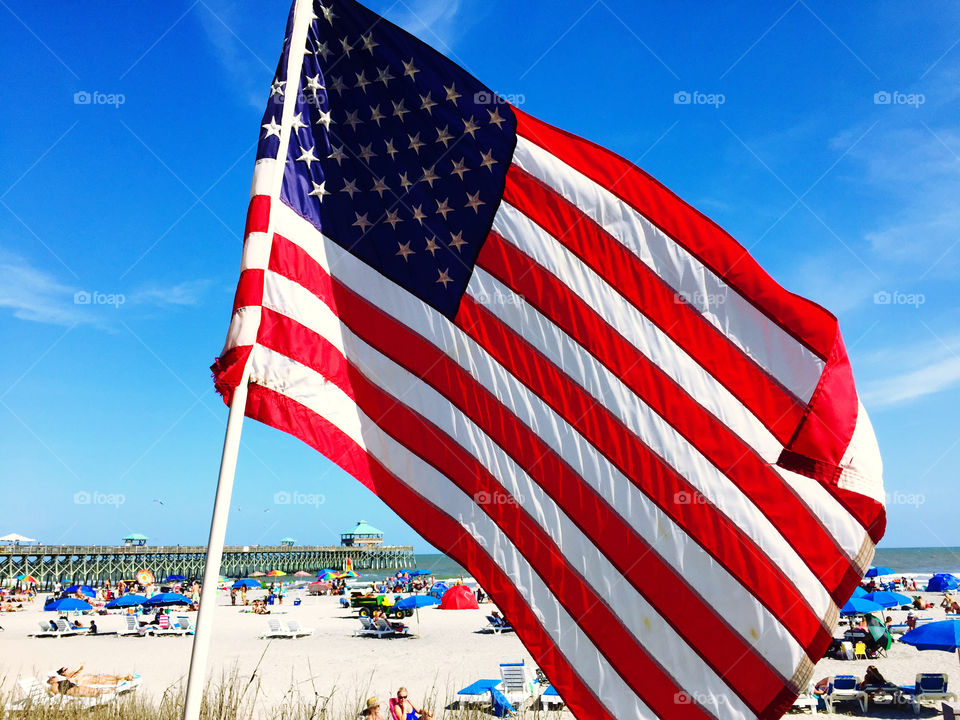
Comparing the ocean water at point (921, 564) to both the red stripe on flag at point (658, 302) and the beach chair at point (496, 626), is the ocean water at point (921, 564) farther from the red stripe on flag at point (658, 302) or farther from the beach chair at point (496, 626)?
the red stripe on flag at point (658, 302)

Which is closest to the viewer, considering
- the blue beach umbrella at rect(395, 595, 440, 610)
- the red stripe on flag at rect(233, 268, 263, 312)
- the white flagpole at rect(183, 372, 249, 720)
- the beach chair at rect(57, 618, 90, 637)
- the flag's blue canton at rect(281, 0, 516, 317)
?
the white flagpole at rect(183, 372, 249, 720)

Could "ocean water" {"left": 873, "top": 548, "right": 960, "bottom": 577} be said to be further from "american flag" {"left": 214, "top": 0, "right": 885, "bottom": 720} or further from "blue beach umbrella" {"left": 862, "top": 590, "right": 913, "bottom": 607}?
"american flag" {"left": 214, "top": 0, "right": 885, "bottom": 720}

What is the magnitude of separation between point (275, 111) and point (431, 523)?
9.68ft

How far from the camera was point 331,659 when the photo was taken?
20.8 meters

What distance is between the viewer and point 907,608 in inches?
1512

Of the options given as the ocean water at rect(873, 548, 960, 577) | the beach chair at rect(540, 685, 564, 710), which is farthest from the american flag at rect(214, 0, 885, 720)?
the ocean water at rect(873, 548, 960, 577)

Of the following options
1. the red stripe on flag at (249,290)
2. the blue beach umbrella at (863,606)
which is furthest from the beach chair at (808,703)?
the red stripe on flag at (249,290)

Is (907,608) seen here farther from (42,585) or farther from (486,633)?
(42,585)

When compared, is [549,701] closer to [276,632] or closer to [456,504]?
[456,504]

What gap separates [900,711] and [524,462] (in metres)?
14.6

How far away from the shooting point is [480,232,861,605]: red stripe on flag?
4844 millimetres

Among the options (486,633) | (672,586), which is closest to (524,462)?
(672,586)

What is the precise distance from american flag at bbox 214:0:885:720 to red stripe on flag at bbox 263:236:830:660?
0.05ft

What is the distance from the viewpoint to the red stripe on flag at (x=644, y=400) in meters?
4.84
